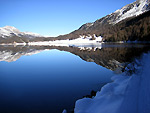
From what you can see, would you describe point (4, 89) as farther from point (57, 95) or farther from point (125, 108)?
point (125, 108)

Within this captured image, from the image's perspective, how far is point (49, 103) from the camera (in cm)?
908

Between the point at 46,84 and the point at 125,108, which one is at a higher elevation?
the point at 125,108

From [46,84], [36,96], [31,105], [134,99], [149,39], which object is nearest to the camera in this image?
[134,99]

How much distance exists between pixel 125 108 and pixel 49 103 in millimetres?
5546

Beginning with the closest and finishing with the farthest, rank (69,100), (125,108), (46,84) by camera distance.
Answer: (125,108)
(69,100)
(46,84)

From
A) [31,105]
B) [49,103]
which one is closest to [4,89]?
[31,105]

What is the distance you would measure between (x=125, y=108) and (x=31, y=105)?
6447 millimetres

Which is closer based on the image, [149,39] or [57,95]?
[57,95]

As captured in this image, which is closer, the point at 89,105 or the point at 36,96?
the point at 89,105

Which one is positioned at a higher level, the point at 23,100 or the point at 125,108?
the point at 125,108

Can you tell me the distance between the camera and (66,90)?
1148 cm

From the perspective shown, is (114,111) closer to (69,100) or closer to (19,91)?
(69,100)

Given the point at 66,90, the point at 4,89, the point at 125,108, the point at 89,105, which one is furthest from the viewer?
the point at 4,89

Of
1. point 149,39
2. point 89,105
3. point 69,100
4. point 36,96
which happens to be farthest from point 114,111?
point 149,39
